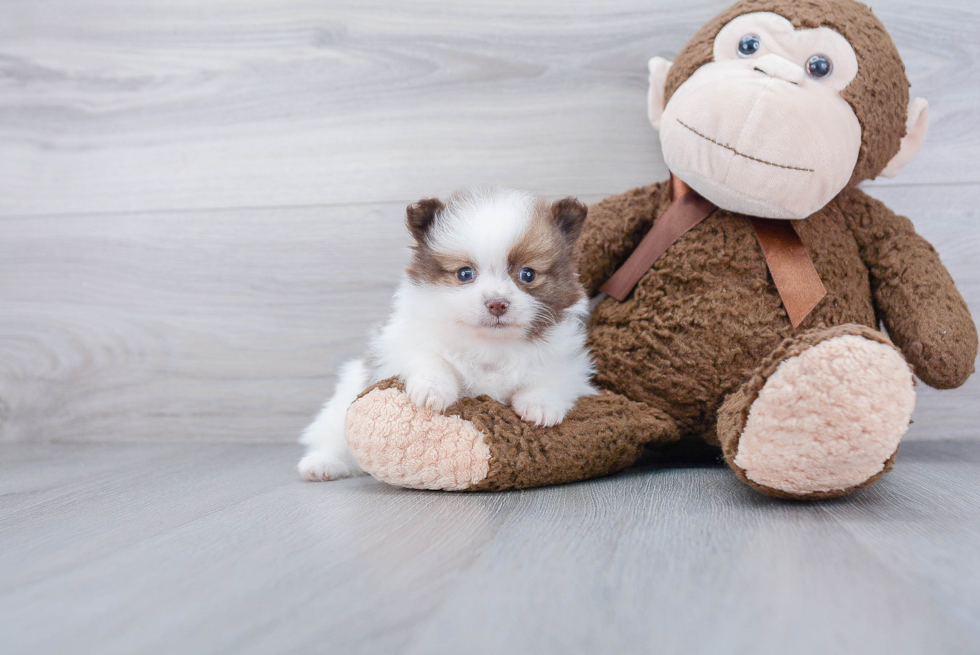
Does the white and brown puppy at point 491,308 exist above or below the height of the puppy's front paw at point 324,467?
above

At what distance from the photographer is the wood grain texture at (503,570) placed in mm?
637

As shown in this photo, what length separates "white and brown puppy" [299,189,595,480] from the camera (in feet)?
3.83

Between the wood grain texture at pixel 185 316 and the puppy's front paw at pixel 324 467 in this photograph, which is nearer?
the puppy's front paw at pixel 324 467

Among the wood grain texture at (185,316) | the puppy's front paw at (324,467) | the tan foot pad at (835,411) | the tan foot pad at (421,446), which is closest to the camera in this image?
the tan foot pad at (835,411)

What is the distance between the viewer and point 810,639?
62 cm

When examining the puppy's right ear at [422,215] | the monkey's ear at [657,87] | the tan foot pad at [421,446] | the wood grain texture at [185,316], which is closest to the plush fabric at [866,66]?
the monkey's ear at [657,87]

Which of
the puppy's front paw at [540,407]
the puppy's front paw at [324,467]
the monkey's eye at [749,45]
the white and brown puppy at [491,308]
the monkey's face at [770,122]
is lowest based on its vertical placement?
the puppy's front paw at [324,467]

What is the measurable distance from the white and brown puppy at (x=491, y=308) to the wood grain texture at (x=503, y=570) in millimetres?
194

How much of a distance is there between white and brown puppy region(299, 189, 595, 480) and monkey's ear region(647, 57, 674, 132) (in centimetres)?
33

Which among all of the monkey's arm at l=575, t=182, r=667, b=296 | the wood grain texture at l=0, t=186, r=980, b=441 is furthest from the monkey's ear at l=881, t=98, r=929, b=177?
the wood grain texture at l=0, t=186, r=980, b=441

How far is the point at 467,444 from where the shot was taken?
112 cm

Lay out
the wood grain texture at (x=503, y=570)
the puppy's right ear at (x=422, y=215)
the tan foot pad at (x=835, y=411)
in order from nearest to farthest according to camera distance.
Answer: the wood grain texture at (x=503, y=570)
the tan foot pad at (x=835, y=411)
the puppy's right ear at (x=422, y=215)

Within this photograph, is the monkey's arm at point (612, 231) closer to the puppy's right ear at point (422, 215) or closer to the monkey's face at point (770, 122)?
the monkey's face at point (770, 122)

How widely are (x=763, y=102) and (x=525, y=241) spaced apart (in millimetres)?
450
